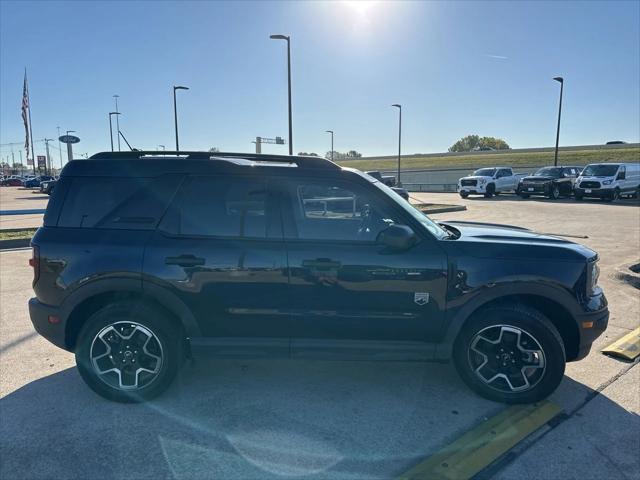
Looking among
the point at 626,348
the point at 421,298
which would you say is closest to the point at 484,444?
the point at 421,298

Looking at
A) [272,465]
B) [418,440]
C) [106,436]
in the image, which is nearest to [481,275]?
[418,440]

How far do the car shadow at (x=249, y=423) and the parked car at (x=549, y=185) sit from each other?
25.2 metres

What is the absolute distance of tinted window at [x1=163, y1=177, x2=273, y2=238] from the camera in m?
3.37

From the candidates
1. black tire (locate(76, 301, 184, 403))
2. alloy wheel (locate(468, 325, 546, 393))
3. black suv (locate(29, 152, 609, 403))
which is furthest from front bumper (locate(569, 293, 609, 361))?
black tire (locate(76, 301, 184, 403))

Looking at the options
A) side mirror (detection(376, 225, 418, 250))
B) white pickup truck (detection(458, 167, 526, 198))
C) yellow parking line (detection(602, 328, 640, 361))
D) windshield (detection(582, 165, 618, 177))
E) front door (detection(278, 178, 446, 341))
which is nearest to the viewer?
side mirror (detection(376, 225, 418, 250))

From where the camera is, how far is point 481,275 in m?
3.25

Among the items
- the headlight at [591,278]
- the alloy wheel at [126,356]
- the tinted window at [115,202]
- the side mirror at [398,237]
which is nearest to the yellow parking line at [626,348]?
the headlight at [591,278]

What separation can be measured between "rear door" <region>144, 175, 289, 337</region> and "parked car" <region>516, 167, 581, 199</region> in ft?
86.6

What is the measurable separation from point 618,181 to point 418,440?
24.9 meters

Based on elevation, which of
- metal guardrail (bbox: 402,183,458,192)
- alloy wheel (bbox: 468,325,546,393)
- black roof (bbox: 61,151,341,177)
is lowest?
metal guardrail (bbox: 402,183,458,192)

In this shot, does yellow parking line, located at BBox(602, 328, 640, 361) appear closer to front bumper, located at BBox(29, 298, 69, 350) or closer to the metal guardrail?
front bumper, located at BBox(29, 298, 69, 350)

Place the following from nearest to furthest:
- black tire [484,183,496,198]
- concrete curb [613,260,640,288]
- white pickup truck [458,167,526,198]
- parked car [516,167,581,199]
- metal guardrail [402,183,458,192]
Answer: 1. concrete curb [613,260,640,288]
2. parked car [516,167,581,199]
3. white pickup truck [458,167,526,198]
4. black tire [484,183,496,198]
5. metal guardrail [402,183,458,192]

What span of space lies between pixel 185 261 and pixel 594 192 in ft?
82.4

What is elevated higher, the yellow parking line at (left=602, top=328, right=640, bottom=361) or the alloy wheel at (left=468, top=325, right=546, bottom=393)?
the alloy wheel at (left=468, top=325, right=546, bottom=393)
